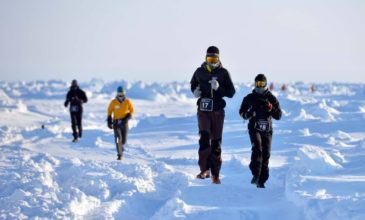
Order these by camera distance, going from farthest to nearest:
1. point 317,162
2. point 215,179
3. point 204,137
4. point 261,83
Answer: point 317,162 < point 215,179 < point 204,137 < point 261,83

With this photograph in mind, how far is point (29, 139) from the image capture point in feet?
63.4

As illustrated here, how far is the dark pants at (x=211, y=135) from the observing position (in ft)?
26.7

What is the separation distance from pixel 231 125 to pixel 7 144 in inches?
331

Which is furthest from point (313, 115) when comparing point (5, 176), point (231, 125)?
point (5, 176)

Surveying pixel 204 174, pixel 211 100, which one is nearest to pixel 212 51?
pixel 211 100

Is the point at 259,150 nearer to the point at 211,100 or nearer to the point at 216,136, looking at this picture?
the point at 216,136

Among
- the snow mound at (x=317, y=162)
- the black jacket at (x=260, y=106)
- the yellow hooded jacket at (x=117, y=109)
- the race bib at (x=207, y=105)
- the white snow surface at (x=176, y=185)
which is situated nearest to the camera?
the white snow surface at (x=176, y=185)

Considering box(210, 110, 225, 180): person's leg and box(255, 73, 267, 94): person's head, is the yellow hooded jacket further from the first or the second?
Result: box(255, 73, 267, 94): person's head

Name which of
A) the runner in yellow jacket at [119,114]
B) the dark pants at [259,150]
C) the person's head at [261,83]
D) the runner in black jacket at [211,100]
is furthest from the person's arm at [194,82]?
the runner in yellow jacket at [119,114]

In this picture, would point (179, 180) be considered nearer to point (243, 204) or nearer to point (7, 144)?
point (243, 204)

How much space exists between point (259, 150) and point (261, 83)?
967mm

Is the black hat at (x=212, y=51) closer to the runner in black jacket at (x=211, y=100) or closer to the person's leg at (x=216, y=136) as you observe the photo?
the runner in black jacket at (x=211, y=100)

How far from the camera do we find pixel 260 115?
7895mm

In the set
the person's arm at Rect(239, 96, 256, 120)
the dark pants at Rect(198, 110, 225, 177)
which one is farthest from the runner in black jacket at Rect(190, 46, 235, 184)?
the person's arm at Rect(239, 96, 256, 120)
